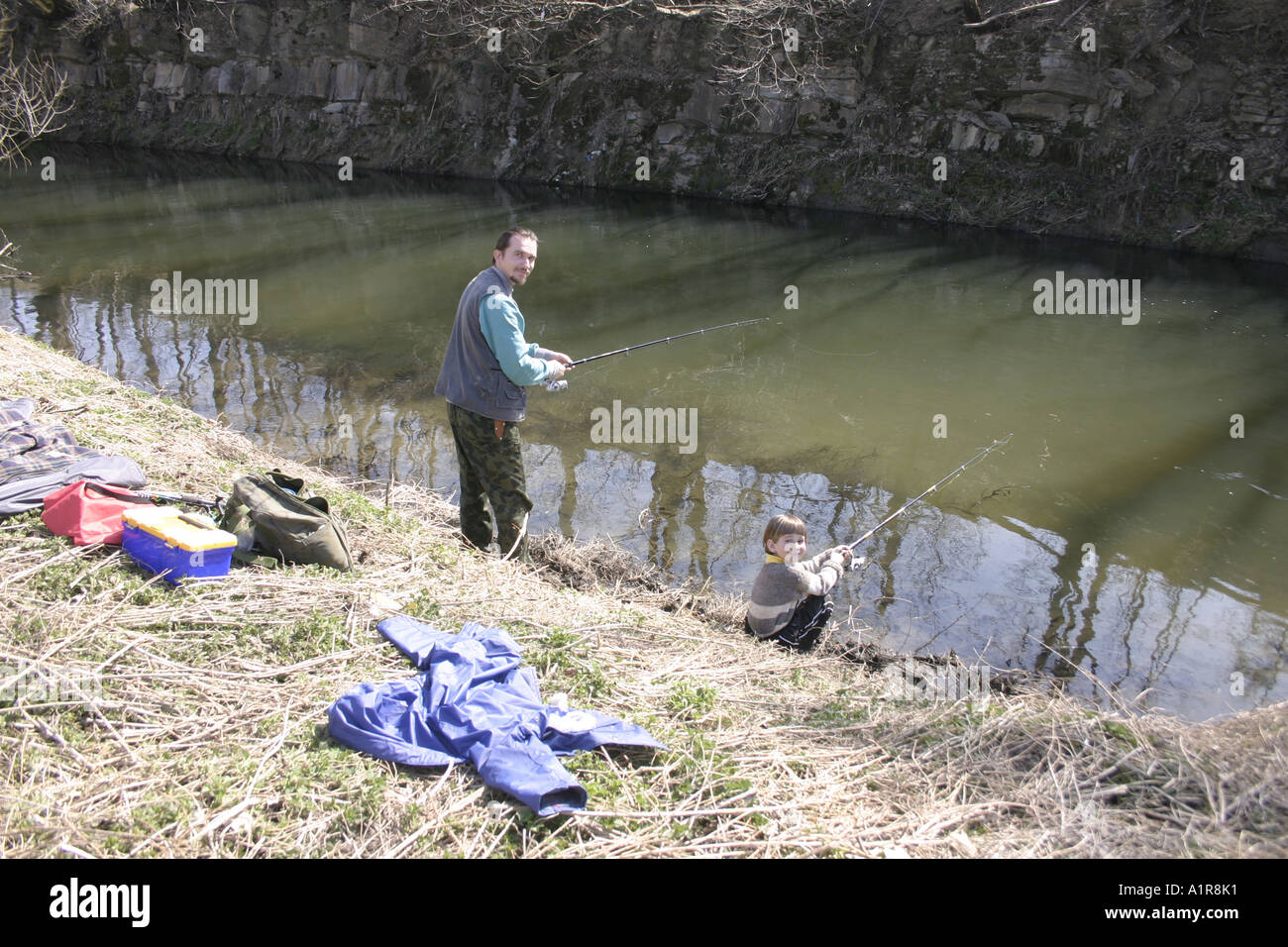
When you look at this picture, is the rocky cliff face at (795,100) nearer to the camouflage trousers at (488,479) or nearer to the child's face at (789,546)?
the child's face at (789,546)

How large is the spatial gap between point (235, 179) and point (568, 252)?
37.4ft

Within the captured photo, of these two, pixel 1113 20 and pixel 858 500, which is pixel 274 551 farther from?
pixel 1113 20

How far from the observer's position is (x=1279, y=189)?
14547 millimetres

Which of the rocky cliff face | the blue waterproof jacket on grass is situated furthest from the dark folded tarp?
the rocky cliff face

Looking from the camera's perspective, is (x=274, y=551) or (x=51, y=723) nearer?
(x=51, y=723)

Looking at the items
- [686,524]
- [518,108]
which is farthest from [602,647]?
[518,108]

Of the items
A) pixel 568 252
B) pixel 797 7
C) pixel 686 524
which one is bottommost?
pixel 686 524

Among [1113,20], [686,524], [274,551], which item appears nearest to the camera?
[274,551]

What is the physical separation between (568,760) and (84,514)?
8.68ft

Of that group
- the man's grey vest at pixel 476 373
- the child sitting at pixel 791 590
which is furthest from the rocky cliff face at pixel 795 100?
the man's grey vest at pixel 476 373

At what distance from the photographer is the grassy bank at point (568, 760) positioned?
2898 mm

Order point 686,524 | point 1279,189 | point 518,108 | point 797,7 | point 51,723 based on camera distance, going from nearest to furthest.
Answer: point 51,723
point 686,524
point 1279,189
point 797,7
point 518,108

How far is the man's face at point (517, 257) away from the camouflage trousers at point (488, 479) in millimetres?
798

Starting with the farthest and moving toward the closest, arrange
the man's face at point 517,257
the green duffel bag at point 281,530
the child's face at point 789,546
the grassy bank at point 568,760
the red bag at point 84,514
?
the man's face at point 517,257 → the child's face at point 789,546 → the green duffel bag at point 281,530 → the red bag at point 84,514 → the grassy bank at point 568,760
